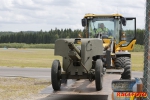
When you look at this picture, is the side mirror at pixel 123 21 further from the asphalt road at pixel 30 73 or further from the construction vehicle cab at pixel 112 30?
the asphalt road at pixel 30 73

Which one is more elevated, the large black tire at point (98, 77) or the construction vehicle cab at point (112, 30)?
the construction vehicle cab at point (112, 30)

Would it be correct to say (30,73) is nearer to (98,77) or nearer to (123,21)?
(123,21)

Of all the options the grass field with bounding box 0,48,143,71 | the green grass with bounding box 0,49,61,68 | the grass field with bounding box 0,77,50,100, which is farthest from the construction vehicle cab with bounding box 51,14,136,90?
the green grass with bounding box 0,49,61,68

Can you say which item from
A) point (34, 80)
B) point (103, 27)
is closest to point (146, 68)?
point (103, 27)

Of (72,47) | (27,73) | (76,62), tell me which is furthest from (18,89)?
(27,73)

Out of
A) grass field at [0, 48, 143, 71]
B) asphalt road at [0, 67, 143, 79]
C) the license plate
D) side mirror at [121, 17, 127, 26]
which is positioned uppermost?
side mirror at [121, 17, 127, 26]

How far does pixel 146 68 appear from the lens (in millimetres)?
4770

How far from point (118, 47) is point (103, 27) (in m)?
1.06

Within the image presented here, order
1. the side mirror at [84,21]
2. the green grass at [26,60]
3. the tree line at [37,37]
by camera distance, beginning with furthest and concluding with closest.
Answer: the tree line at [37,37], the green grass at [26,60], the side mirror at [84,21]

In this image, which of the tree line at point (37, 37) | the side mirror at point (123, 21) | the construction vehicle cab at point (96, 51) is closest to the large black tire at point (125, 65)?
the construction vehicle cab at point (96, 51)

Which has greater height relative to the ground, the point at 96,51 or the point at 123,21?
the point at 123,21

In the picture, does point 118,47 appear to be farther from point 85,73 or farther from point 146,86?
point 146,86

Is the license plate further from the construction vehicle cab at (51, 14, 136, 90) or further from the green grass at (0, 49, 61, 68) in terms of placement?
the green grass at (0, 49, 61, 68)

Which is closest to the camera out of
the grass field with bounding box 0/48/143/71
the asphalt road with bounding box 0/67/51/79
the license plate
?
the license plate
